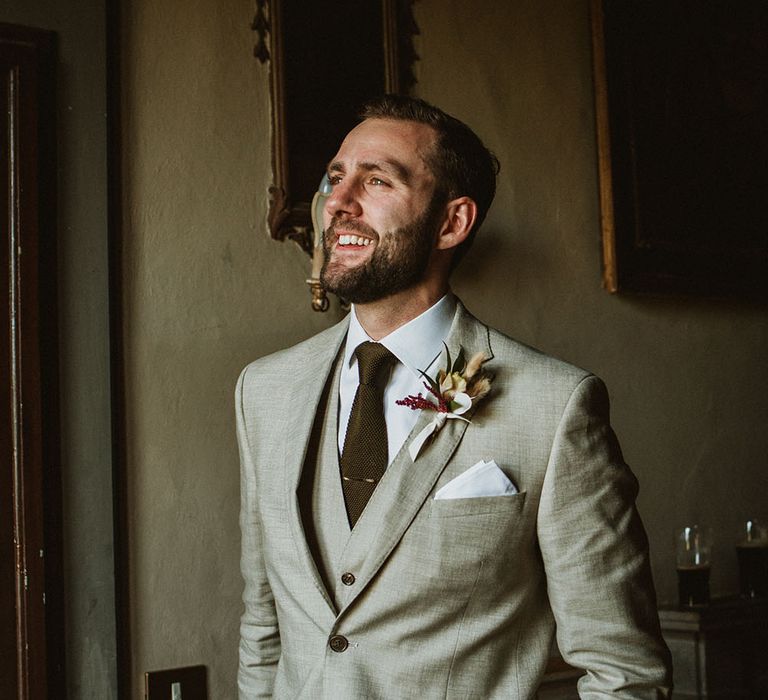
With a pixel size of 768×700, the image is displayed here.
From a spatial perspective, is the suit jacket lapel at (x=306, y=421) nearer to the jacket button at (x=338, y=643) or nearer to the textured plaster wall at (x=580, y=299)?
the jacket button at (x=338, y=643)

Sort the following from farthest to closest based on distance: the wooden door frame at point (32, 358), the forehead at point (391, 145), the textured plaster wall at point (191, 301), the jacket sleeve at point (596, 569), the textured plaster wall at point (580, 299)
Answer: the textured plaster wall at point (580, 299)
the textured plaster wall at point (191, 301)
the wooden door frame at point (32, 358)
the forehead at point (391, 145)
the jacket sleeve at point (596, 569)

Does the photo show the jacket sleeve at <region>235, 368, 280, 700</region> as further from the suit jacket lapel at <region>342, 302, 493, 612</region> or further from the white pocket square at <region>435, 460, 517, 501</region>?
the white pocket square at <region>435, 460, 517, 501</region>

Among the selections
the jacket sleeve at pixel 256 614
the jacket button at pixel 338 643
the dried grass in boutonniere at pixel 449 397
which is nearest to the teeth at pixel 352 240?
Answer: the dried grass in boutonniere at pixel 449 397

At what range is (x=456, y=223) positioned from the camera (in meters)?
1.99

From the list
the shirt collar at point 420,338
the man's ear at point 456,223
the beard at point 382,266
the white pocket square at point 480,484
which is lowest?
the white pocket square at point 480,484

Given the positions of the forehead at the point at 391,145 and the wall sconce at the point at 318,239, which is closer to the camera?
the forehead at the point at 391,145

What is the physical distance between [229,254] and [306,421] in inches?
25.4

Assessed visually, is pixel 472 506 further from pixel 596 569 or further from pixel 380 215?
pixel 380 215

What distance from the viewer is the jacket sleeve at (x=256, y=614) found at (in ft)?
6.40

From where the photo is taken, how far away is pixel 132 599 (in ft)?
7.09

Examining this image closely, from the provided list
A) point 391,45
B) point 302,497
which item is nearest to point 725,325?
point 391,45

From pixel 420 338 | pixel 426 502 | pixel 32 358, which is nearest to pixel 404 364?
pixel 420 338

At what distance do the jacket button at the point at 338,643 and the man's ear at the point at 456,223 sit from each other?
77 cm

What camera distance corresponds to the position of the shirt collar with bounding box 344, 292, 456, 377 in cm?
185
